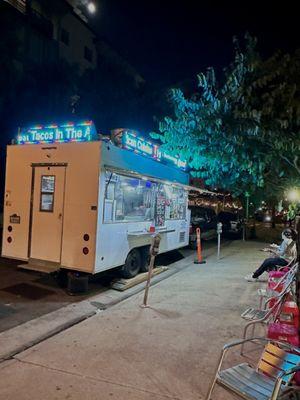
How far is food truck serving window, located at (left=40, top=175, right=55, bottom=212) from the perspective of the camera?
7.80 m

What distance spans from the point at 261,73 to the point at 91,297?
5.06 metres

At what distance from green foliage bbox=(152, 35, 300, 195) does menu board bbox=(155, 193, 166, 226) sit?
528 cm

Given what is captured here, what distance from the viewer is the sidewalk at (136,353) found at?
148 inches

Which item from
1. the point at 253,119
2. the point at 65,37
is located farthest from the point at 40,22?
the point at 253,119

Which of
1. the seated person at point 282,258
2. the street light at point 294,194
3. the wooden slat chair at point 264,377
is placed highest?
the street light at point 294,194

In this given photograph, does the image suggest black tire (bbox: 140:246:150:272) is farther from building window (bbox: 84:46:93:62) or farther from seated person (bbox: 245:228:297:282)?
building window (bbox: 84:46:93:62)

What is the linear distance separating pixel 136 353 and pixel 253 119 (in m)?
3.00

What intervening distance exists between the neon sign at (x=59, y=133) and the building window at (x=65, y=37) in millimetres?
20423

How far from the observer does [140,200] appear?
928cm

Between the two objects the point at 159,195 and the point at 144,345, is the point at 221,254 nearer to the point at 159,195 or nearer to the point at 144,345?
the point at 159,195

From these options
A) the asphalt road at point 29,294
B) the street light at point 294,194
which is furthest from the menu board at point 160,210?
the street light at point 294,194

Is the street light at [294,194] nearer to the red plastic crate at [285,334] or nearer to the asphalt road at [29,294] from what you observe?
the red plastic crate at [285,334]

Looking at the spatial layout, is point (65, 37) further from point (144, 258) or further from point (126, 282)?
point (126, 282)

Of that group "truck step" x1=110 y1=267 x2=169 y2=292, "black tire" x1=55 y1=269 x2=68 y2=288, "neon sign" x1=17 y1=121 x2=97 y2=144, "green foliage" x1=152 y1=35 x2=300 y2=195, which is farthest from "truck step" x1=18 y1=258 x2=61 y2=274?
"green foliage" x1=152 y1=35 x2=300 y2=195
